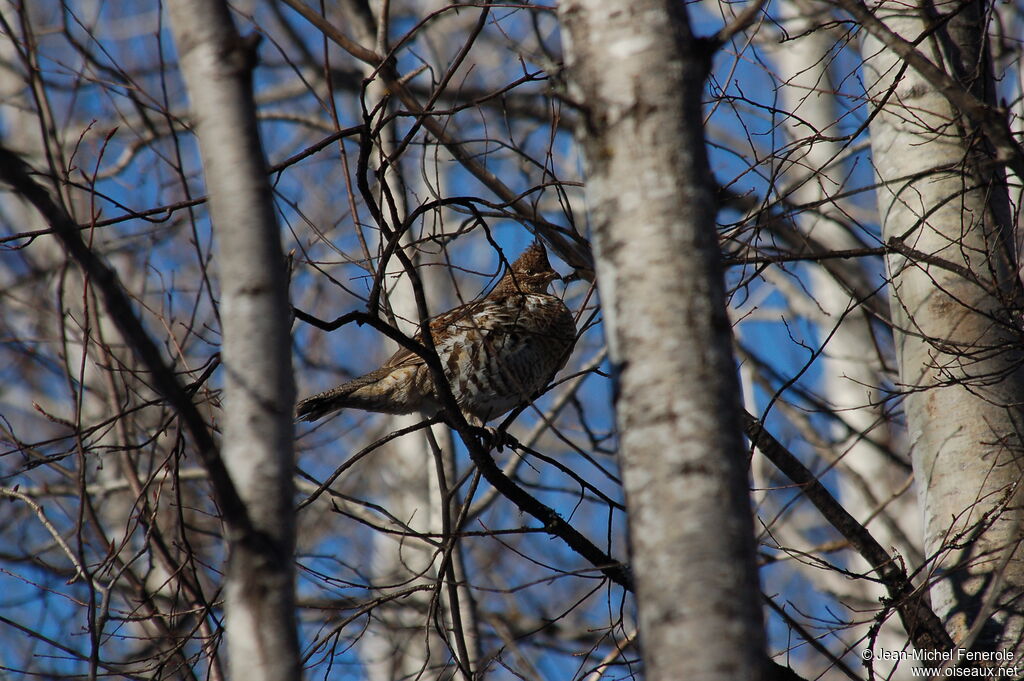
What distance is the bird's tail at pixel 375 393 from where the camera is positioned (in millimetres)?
5008

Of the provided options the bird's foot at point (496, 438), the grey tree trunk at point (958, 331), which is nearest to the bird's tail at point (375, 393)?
the bird's foot at point (496, 438)

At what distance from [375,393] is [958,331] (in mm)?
2863

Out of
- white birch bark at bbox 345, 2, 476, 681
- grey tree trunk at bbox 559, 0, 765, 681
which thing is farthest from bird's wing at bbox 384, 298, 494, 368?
grey tree trunk at bbox 559, 0, 765, 681

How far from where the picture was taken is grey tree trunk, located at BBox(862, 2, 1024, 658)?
312 centimetres

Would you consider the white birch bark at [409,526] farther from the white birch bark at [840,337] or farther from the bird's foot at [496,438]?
the white birch bark at [840,337]

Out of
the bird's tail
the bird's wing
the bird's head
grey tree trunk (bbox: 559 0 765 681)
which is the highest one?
the bird's head

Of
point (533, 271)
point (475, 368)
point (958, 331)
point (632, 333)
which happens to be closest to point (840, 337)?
point (533, 271)

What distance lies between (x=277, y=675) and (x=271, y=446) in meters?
0.41

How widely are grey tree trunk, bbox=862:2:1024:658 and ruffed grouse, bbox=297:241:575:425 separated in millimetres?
1868

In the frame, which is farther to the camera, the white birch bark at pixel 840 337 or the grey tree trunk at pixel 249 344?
the white birch bark at pixel 840 337

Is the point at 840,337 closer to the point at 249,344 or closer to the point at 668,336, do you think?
the point at 668,336

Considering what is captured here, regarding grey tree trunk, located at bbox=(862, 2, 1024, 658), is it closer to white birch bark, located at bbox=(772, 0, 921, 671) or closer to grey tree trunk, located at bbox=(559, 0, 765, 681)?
grey tree trunk, located at bbox=(559, 0, 765, 681)

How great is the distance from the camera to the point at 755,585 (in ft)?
5.71

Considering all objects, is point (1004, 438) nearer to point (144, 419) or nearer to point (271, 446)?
point (271, 446)
